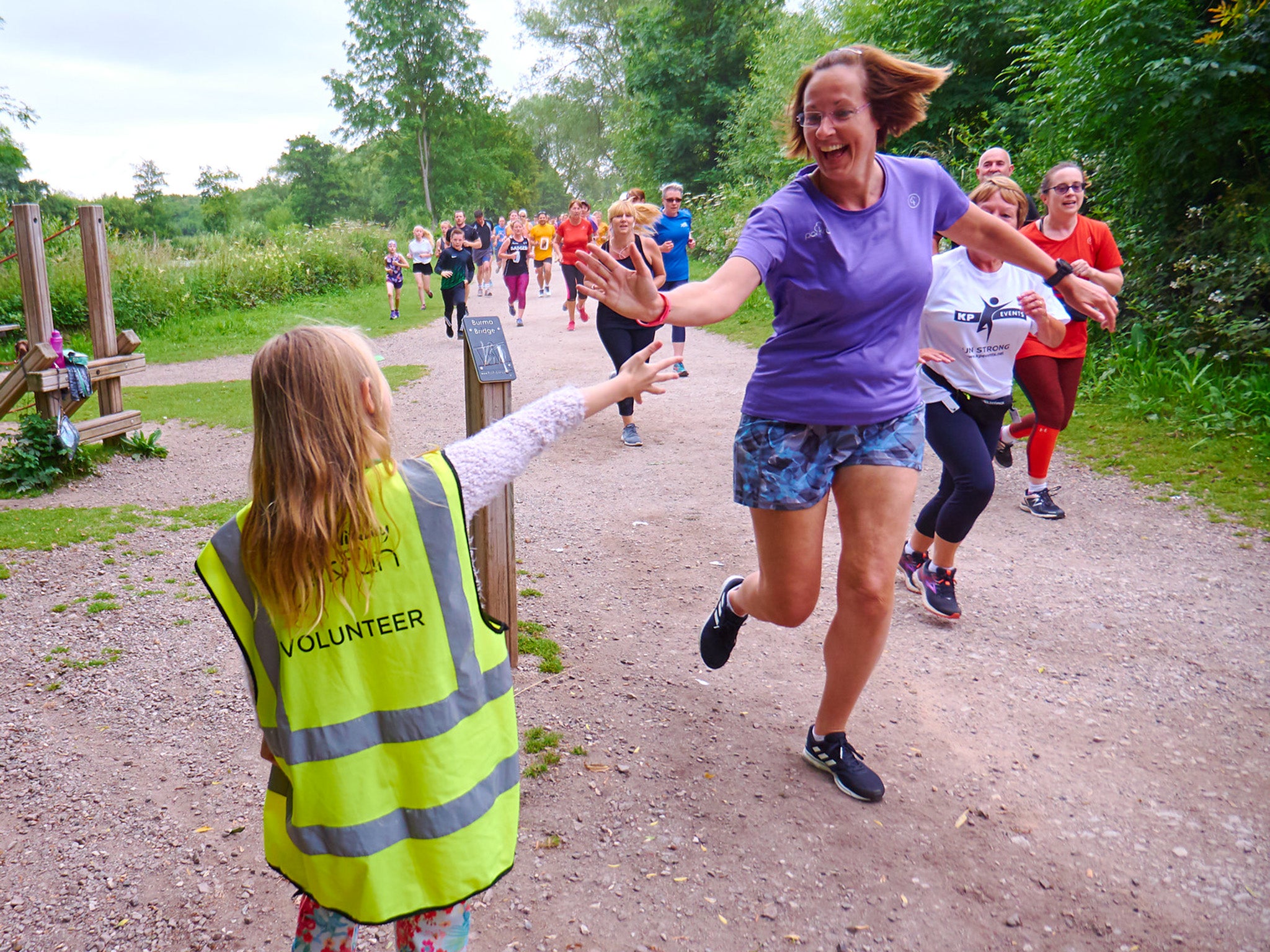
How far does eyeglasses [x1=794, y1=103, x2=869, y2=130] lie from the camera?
266 cm

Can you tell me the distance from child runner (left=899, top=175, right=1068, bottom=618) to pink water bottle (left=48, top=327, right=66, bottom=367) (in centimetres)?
670

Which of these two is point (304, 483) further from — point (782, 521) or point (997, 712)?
point (997, 712)

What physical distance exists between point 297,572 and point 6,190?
48.5 meters

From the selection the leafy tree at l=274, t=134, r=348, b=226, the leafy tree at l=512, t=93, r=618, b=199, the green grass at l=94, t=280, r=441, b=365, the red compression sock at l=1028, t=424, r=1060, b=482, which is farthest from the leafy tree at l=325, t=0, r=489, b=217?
the red compression sock at l=1028, t=424, r=1060, b=482

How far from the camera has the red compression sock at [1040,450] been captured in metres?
5.90

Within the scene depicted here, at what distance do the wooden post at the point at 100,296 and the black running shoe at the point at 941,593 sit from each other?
7.20 meters

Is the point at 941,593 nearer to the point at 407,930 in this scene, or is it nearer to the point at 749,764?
the point at 749,764

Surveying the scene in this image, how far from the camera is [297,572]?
1.63 metres

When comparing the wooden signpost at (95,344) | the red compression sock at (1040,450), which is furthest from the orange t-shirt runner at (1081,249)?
the wooden signpost at (95,344)

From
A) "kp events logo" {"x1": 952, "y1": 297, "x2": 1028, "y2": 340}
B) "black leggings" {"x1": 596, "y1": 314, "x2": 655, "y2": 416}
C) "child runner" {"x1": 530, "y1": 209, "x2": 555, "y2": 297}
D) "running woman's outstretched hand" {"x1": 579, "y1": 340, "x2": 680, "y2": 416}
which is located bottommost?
"black leggings" {"x1": 596, "y1": 314, "x2": 655, "y2": 416}

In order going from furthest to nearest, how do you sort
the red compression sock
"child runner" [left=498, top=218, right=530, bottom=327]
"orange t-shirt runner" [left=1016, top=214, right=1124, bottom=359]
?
1. "child runner" [left=498, top=218, right=530, bottom=327]
2. the red compression sock
3. "orange t-shirt runner" [left=1016, top=214, right=1124, bottom=359]

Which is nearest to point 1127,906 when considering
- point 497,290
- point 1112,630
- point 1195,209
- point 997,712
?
point 997,712

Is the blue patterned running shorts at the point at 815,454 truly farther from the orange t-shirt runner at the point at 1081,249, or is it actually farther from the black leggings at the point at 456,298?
the black leggings at the point at 456,298

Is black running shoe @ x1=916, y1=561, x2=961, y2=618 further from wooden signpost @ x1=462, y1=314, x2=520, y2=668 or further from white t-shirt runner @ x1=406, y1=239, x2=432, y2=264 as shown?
white t-shirt runner @ x1=406, y1=239, x2=432, y2=264
